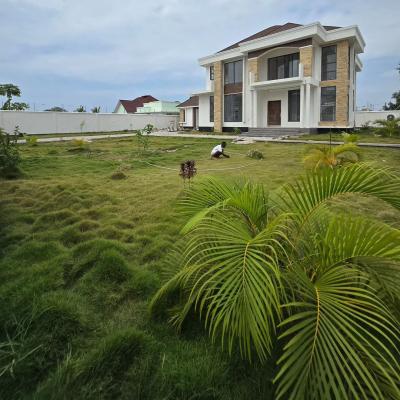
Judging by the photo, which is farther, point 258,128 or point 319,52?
point 258,128

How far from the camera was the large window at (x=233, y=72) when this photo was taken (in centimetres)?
2762

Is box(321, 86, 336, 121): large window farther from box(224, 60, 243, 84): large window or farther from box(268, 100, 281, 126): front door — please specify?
box(224, 60, 243, 84): large window

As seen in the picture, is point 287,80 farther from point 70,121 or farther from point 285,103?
point 70,121

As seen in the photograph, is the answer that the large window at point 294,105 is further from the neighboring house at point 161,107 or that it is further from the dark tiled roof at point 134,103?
the dark tiled roof at point 134,103

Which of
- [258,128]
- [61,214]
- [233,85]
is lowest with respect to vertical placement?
[61,214]

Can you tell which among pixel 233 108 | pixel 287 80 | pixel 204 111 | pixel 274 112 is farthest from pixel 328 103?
pixel 204 111

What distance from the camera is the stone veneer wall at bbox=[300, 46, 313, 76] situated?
863 inches

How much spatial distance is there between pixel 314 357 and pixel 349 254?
0.62 m

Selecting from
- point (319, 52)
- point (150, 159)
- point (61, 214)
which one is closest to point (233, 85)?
point (319, 52)

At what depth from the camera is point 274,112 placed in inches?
1028

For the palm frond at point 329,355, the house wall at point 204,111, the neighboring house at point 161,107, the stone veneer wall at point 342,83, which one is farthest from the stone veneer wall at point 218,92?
the palm frond at point 329,355

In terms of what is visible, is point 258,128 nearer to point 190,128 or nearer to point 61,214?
point 190,128

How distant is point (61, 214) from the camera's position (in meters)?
4.97

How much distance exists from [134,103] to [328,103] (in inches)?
1634
